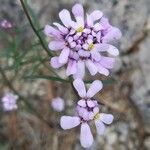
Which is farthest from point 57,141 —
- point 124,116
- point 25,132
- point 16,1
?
point 16,1

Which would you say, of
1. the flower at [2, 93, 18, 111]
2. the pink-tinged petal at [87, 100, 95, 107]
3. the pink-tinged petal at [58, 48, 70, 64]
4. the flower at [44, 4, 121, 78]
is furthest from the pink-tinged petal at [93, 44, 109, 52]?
the flower at [2, 93, 18, 111]

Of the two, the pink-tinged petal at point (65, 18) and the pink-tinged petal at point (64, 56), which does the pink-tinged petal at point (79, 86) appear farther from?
the pink-tinged petal at point (65, 18)

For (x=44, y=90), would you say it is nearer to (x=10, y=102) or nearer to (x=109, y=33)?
(x=10, y=102)

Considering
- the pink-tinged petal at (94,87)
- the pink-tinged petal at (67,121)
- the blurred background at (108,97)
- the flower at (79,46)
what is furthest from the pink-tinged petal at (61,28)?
the blurred background at (108,97)

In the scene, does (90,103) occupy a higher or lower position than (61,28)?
lower

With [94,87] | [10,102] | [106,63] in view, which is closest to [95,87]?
[94,87]

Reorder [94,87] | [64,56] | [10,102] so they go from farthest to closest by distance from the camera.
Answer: [10,102], [94,87], [64,56]

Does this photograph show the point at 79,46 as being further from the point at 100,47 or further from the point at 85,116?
the point at 85,116
